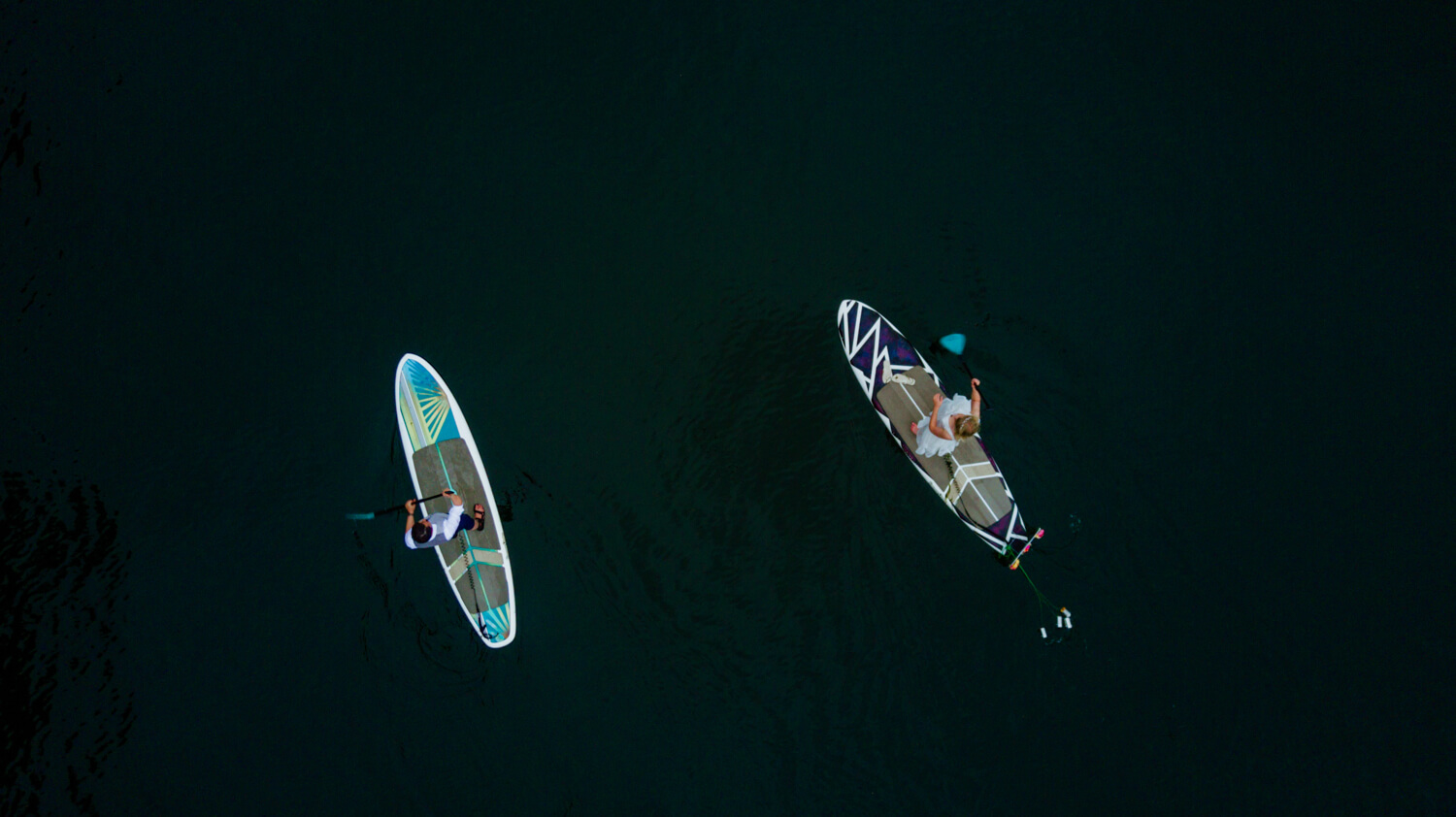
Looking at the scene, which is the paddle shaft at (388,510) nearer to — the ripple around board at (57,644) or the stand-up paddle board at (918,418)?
the ripple around board at (57,644)

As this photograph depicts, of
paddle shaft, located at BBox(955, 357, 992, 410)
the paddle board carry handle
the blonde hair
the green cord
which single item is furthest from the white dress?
the green cord

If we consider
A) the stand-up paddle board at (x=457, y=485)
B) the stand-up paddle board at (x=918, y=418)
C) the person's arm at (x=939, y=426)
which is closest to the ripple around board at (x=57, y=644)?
the stand-up paddle board at (x=457, y=485)

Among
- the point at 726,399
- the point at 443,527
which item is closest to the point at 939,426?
the point at 726,399

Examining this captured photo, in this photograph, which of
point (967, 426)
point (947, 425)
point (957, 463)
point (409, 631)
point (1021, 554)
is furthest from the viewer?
point (957, 463)

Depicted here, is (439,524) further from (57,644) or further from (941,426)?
(941,426)

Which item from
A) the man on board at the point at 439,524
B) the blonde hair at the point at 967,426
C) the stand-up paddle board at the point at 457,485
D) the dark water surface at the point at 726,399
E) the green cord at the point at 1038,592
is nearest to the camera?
the blonde hair at the point at 967,426

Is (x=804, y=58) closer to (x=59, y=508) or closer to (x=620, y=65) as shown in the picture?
(x=620, y=65)
